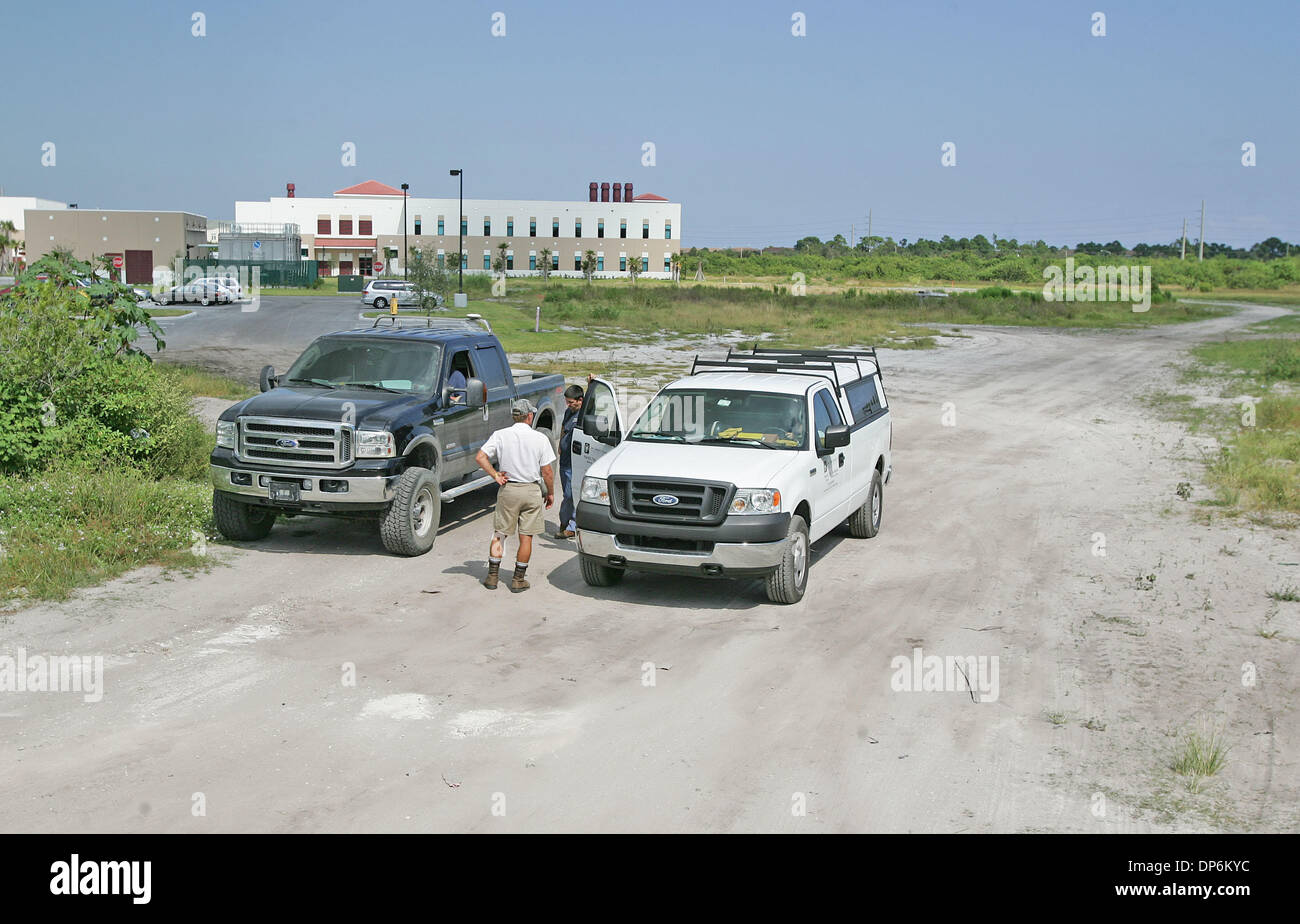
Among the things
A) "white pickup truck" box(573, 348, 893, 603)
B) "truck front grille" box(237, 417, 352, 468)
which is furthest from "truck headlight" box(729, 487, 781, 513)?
"truck front grille" box(237, 417, 352, 468)

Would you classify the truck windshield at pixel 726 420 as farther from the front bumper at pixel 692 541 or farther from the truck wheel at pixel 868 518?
the truck wheel at pixel 868 518

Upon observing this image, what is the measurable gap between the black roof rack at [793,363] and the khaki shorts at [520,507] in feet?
7.86

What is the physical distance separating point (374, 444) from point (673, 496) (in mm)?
3190

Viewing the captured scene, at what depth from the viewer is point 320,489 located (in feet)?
38.4

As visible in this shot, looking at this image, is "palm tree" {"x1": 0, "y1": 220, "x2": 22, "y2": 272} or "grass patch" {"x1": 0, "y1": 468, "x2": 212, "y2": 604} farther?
"palm tree" {"x1": 0, "y1": 220, "x2": 22, "y2": 272}

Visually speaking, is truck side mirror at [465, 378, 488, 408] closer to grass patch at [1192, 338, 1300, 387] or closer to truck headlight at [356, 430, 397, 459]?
truck headlight at [356, 430, 397, 459]

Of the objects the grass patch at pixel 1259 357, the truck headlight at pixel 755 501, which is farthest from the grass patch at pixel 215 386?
the grass patch at pixel 1259 357

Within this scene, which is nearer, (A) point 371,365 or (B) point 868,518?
(A) point 371,365

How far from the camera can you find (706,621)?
33.2 feet

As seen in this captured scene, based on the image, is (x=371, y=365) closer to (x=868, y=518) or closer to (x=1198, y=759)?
(x=868, y=518)

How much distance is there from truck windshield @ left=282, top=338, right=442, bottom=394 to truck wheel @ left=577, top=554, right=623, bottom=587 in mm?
3136

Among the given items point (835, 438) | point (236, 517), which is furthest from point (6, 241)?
point (835, 438)

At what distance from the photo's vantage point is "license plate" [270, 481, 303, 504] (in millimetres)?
11719

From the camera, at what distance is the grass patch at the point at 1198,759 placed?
6.84 m
